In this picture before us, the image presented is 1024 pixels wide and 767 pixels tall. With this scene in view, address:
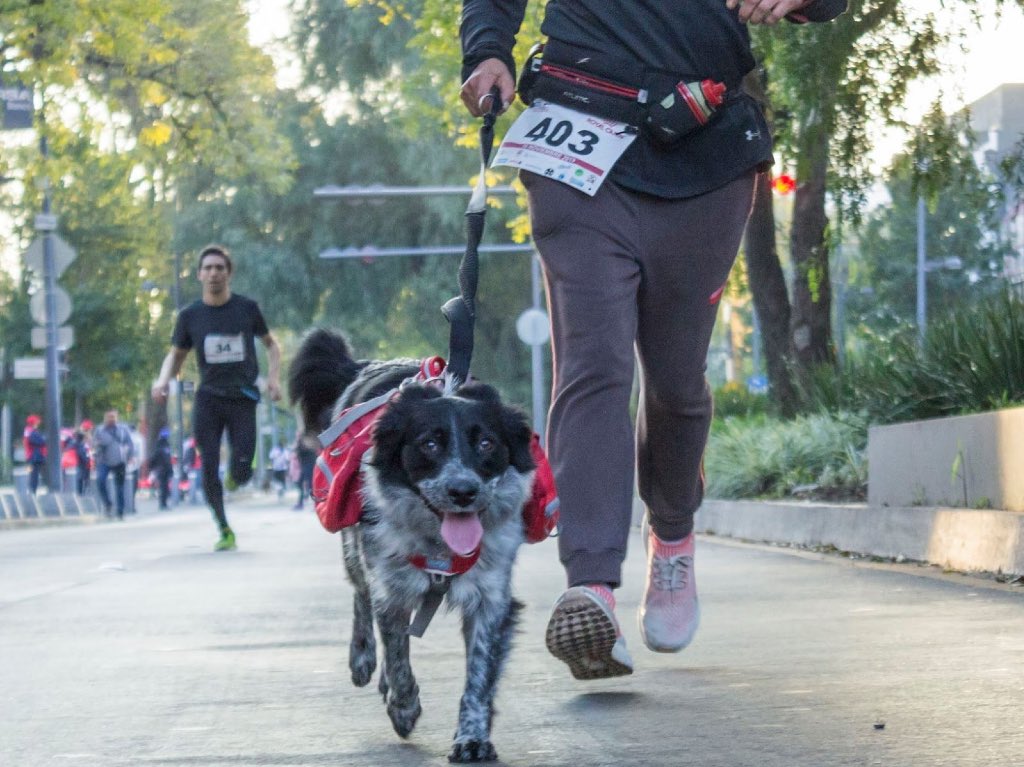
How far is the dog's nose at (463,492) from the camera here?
4363 millimetres

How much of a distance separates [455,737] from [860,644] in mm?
2114

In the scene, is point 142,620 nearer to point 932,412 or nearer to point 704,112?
point 704,112

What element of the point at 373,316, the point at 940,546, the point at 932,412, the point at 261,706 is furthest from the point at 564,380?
the point at 373,316

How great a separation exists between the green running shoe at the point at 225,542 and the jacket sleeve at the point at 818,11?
1047 centimetres

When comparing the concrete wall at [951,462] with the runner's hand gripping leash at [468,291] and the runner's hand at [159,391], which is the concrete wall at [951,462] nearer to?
the runner's hand gripping leash at [468,291]

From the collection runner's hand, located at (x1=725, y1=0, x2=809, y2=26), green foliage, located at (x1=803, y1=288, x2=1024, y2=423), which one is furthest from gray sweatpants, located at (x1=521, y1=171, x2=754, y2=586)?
green foliage, located at (x1=803, y1=288, x2=1024, y2=423)

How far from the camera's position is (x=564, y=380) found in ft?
16.7

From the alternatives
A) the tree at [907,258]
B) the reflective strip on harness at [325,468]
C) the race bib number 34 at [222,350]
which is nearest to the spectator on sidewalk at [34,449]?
the tree at [907,258]

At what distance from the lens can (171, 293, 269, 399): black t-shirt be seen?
13.3 metres

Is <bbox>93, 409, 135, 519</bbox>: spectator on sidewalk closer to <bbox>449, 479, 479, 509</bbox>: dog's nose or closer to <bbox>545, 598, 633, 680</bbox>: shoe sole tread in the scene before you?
<bbox>545, 598, 633, 680</bbox>: shoe sole tread

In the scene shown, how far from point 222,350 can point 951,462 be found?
228 inches

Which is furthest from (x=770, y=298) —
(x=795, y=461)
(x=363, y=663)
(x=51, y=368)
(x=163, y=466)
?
(x=163, y=466)

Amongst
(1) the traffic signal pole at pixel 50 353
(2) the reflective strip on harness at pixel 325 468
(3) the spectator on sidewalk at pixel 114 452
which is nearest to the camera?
(2) the reflective strip on harness at pixel 325 468

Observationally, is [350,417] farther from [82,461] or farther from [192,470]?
[192,470]
